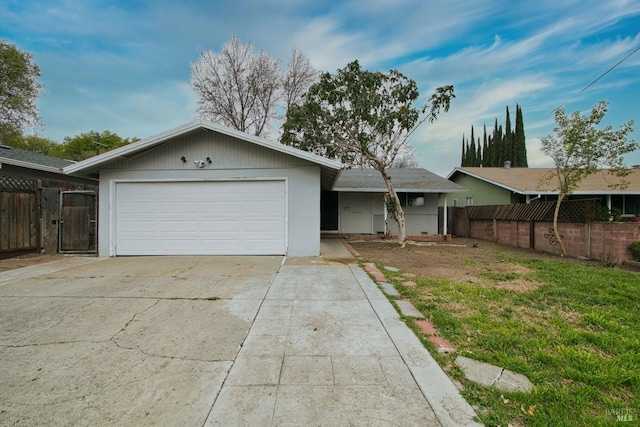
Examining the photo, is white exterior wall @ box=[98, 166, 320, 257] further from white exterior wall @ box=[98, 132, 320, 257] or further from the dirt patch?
the dirt patch

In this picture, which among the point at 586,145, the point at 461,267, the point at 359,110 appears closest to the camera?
the point at 461,267

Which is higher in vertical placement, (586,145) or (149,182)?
(586,145)

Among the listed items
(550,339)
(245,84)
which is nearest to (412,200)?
(550,339)

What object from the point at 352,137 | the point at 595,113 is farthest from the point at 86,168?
the point at 595,113

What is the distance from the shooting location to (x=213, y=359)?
2686 mm

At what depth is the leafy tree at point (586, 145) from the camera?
8.54 meters

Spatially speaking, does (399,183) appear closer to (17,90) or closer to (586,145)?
(586,145)

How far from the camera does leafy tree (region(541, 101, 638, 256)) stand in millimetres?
8539

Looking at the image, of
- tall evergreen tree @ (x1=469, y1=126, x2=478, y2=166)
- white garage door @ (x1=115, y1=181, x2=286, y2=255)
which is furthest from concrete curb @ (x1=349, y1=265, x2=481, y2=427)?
tall evergreen tree @ (x1=469, y1=126, x2=478, y2=166)

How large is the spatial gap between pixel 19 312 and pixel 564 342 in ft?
21.1

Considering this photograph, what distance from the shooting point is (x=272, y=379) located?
237cm

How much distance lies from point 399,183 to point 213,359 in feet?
42.2

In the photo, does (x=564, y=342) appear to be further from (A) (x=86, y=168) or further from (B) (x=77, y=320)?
(A) (x=86, y=168)

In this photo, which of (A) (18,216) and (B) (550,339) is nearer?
(B) (550,339)
